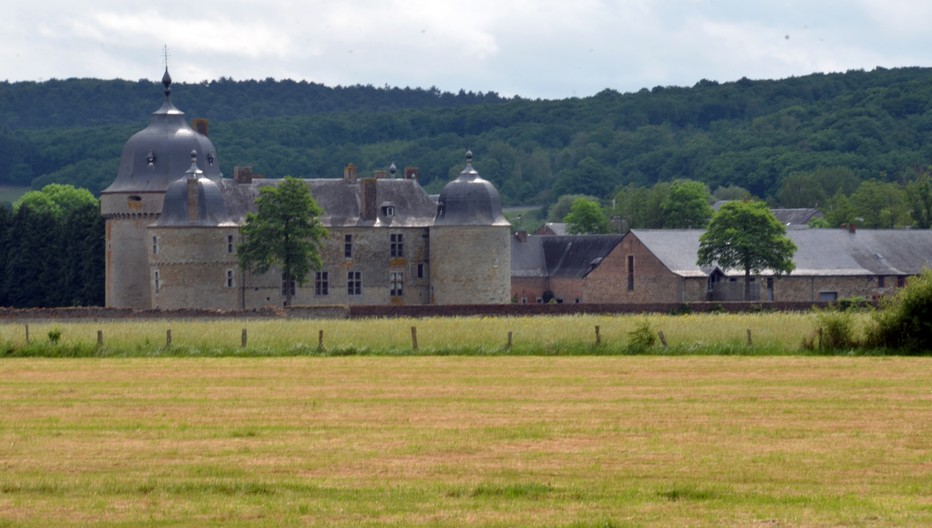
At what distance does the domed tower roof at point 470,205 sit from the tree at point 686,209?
1220 inches

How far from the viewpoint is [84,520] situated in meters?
16.8

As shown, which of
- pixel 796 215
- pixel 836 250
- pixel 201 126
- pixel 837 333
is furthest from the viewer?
pixel 796 215

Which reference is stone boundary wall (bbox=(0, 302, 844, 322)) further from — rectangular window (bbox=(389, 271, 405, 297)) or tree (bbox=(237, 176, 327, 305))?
rectangular window (bbox=(389, 271, 405, 297))

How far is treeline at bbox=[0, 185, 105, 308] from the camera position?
81.6 m

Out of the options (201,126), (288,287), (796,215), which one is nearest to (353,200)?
(288,287)

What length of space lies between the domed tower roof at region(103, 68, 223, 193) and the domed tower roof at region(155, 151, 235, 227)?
3127 millimetres

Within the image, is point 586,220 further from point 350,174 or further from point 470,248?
point 470,248

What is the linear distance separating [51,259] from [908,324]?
53.7 m

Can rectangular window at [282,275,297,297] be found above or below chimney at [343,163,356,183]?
below

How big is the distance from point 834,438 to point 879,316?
54.9 ft

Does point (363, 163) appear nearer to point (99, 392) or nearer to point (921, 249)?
point (921, 249)

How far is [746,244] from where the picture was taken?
263 ft

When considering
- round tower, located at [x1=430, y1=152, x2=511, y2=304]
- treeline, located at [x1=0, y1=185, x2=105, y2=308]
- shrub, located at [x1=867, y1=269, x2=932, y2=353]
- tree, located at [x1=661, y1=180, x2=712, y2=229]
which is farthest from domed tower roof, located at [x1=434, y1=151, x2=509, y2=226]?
shrub, located at [x1=867, y1=269, x2=932, y2=353]

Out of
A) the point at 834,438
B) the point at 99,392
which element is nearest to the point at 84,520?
the point at 834,438
